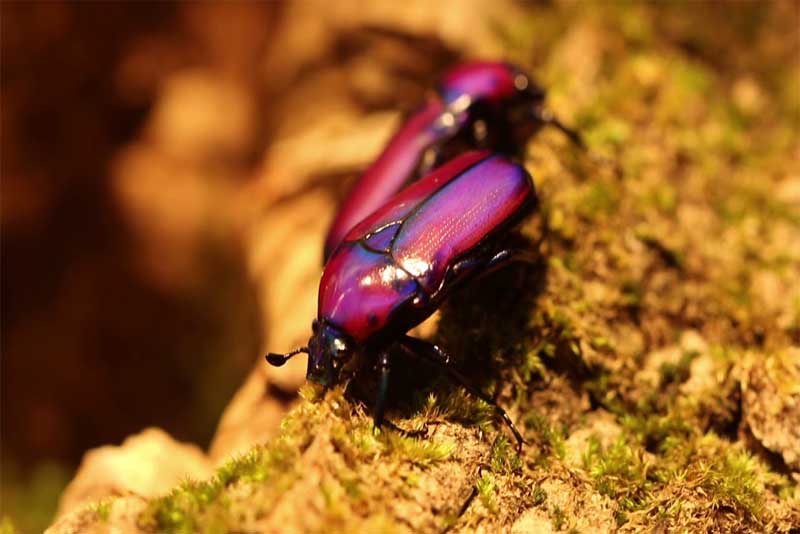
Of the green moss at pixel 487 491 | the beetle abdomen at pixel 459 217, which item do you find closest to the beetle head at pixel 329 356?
the beetle abdomen at pixel 459 217

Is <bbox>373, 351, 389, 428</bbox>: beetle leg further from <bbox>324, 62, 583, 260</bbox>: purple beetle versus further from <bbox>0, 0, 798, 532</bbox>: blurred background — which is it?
<bbox>0, 0, 798, 532</bbox>: blurred background

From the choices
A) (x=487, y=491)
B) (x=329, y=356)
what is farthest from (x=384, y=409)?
(x=487, y=491)

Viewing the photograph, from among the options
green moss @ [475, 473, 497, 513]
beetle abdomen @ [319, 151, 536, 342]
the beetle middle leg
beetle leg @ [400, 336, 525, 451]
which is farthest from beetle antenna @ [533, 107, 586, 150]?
green moss @ [475, 473, 497, 513]

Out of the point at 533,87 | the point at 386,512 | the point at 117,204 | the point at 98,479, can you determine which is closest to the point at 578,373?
the point at 386,512

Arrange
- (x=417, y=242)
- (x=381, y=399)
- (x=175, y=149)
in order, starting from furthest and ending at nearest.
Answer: (x=175, y=149)
(x=417, y=242)
(x=381, y=399)

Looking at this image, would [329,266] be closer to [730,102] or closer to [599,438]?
[599,438]

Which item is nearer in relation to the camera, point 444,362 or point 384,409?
point 384,409

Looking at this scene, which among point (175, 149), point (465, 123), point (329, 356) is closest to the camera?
point (329, 356)

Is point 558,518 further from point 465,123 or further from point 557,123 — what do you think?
point 465,123
